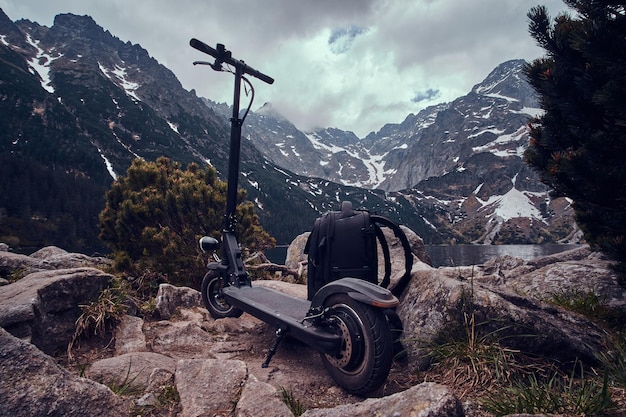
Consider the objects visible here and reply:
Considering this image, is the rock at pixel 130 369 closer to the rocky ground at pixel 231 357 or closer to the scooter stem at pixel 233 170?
the rocky ground at pixel 231 357

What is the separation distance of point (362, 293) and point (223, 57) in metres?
5.69

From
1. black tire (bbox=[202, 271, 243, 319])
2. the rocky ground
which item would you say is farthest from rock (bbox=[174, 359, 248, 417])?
black tire (bbox=[202, 271, 243, 319])

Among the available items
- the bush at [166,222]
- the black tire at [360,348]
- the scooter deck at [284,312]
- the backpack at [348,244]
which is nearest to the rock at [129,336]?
the scooter deck at [284,312]

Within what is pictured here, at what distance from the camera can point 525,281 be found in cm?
827

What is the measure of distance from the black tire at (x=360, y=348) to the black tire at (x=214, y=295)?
3254mm

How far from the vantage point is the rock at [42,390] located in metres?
2.42

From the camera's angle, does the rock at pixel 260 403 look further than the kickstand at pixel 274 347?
No

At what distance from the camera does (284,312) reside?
4660 millimetres

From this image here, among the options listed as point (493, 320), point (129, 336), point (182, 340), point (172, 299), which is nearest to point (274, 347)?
point (182, 340)

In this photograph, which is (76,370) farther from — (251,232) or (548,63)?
(251,232)

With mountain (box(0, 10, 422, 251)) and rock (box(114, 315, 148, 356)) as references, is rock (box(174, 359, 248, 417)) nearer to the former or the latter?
rock (box(114, 315, 148, 356))

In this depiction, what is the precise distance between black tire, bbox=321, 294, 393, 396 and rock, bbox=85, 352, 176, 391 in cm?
204

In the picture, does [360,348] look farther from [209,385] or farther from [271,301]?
[271,301]

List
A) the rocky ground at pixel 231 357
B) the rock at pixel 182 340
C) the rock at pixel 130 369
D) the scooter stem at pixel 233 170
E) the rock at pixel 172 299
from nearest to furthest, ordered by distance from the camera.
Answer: the rocky ground at pixel 231 357 < the rock at pixel 130 369 < the rock at pixel 182 340 < the rock at pixel 172 299 < the scooter stem at pixel 233 170
